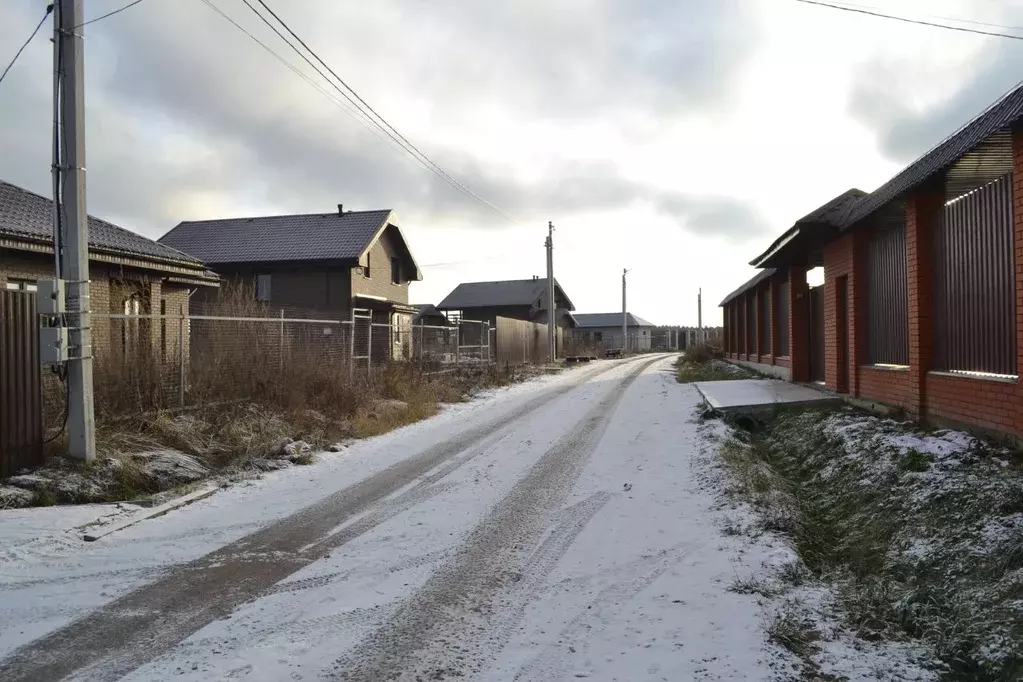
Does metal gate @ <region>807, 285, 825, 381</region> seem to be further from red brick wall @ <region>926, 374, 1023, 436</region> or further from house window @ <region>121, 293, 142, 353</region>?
house window @ <region>121, 293, 142, 353</region>

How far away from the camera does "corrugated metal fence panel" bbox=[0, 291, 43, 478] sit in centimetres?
716

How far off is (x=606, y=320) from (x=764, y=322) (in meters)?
71.2

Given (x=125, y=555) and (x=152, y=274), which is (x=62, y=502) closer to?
(x=125, y=555)

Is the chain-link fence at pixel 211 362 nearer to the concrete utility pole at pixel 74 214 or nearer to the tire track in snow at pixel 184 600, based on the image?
the concrete utility pole at pixel 74 214

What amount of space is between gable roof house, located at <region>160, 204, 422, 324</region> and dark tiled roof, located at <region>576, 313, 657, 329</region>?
60918 millimetres

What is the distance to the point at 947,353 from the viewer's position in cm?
790

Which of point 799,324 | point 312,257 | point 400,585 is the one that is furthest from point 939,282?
point 312,257

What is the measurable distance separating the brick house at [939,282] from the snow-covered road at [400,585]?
283 cm

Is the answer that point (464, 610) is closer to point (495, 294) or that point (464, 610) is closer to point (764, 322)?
point (764, 322)

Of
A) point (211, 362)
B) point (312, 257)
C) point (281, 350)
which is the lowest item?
point (211, 362)

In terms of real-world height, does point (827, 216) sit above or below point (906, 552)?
above

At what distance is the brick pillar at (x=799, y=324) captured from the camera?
16.0 m

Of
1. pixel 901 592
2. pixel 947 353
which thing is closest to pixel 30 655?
pixel 901 592

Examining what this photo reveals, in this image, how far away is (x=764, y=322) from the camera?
878 inches
